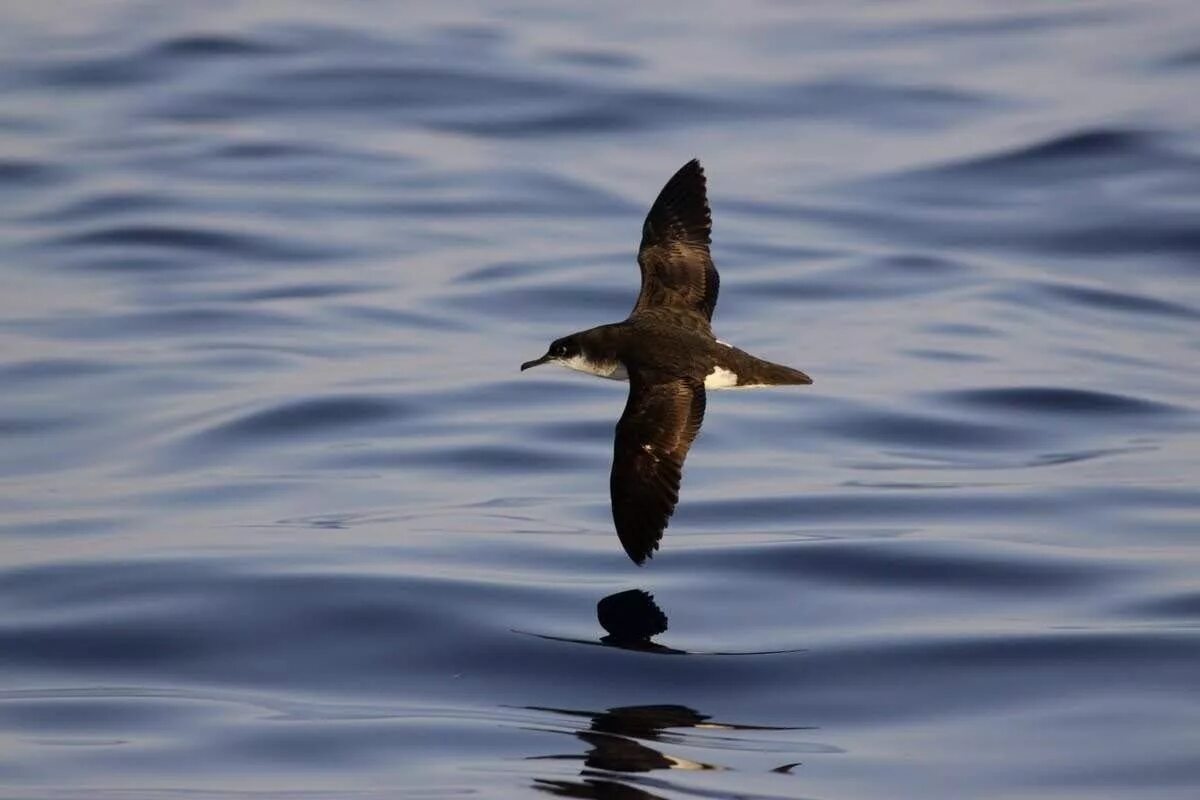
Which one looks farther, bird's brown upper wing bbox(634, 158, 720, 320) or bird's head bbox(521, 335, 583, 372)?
bird's brown upper wing bbox(634, 158, 720, 320)

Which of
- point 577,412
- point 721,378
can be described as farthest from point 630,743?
point 577,412

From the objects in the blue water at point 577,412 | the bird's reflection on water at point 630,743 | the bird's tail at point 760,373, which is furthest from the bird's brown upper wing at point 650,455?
the bird's reflection on water at point 630,743

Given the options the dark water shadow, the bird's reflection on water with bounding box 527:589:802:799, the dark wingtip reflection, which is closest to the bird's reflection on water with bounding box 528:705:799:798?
the bird's reflection on water with bounding box 527:589:802:799

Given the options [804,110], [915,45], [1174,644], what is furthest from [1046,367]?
[915,45]

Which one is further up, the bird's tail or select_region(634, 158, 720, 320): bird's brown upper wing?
select_region(634, 158, 720, 320): bird's brown upper wing

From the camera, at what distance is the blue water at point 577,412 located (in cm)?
823

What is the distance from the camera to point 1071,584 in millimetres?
9906

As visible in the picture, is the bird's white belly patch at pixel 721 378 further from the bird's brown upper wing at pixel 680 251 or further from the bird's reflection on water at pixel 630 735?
the bird's reflection on water at pixel 630 735

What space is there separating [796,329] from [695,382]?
5.90 m

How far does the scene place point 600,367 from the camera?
33.0ft

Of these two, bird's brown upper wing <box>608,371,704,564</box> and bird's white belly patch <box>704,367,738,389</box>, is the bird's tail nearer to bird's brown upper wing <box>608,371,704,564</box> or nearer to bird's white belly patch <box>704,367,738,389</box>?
bird's white belly patch <box>704,367,738,389</box>

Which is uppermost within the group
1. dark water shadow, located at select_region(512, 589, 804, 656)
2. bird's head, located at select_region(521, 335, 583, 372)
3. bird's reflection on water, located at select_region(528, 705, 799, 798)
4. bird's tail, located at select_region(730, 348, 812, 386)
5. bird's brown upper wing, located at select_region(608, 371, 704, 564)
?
bird's head, located at select_region(521, 335, 583, 372)

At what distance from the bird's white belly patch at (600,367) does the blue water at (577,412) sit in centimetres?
94

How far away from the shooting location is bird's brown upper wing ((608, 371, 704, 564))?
877cm
